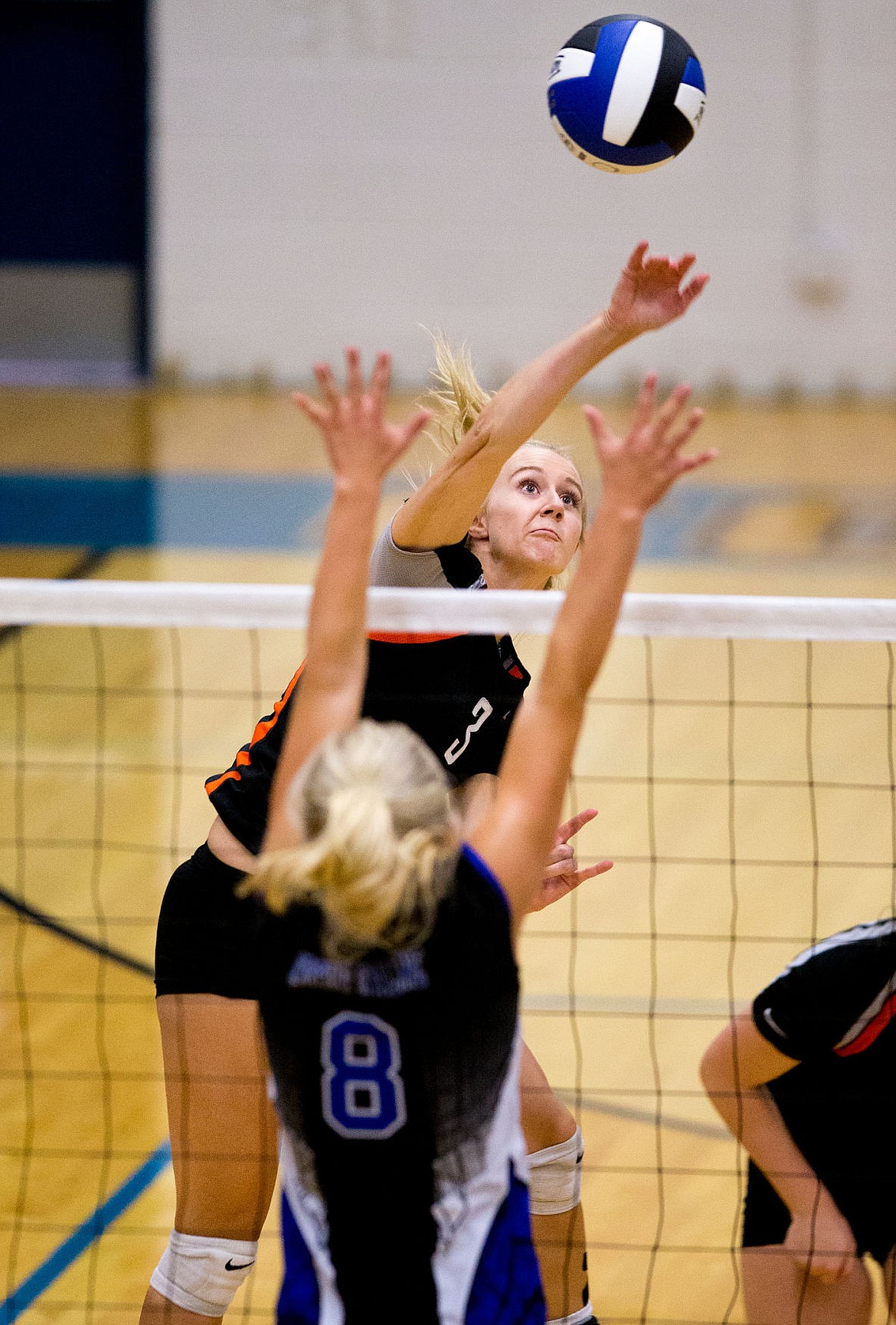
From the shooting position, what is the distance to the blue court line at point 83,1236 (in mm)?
3787

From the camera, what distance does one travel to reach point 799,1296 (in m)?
3.22

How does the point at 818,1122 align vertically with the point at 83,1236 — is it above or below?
above

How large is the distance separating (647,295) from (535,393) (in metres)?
0.28

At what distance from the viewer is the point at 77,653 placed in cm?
817

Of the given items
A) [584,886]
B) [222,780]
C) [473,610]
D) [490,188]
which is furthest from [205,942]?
[490,188]

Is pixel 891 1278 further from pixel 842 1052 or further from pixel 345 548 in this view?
pixel 345 548

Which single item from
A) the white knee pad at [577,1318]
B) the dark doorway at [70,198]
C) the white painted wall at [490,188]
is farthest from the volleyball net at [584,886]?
the dark doorway at [70,198]

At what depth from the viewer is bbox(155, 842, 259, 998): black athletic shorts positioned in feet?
9.85

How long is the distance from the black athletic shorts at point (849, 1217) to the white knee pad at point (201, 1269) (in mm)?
1069

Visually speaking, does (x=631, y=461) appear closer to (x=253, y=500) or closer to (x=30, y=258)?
(x=253, y=500)

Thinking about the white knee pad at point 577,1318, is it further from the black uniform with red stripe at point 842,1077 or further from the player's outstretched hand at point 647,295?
the player's outstretched hand at point 647,295

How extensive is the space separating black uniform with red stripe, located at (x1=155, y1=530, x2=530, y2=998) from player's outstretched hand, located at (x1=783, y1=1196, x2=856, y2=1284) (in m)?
1.13

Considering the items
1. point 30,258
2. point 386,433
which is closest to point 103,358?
point 30,258

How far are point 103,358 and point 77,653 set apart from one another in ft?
23.9
